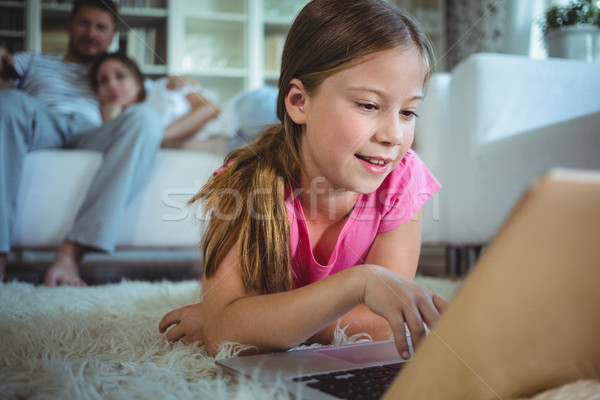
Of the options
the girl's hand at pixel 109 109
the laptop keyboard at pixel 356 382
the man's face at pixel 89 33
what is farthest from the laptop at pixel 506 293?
the man's face at pixel 89 33

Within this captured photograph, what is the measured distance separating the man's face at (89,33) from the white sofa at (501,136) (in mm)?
1247

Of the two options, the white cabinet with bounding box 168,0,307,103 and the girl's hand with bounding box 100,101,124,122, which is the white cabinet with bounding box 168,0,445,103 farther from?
the girl's hand with bounding box 100,101,124,122

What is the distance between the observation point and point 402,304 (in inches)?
15.2

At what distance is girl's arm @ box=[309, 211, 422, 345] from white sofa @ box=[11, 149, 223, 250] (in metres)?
0.63

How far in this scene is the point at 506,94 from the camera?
3.93 feet

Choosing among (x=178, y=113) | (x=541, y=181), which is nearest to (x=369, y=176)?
(x=541, y=181)

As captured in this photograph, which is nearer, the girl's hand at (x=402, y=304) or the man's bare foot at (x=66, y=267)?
the girl's hand at (x=402, y=304)

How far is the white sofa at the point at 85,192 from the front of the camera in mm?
1243

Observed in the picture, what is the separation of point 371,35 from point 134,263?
1.57 meters

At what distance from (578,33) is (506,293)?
5.29 feet

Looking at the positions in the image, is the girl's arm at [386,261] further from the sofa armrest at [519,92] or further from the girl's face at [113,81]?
the girl's face at [113,81]

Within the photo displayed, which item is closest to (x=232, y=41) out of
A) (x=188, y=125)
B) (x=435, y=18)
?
(x=435, y=18)

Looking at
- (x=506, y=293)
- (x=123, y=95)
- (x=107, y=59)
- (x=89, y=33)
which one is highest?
(x=89, y=33)

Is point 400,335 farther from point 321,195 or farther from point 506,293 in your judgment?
point 321,195
